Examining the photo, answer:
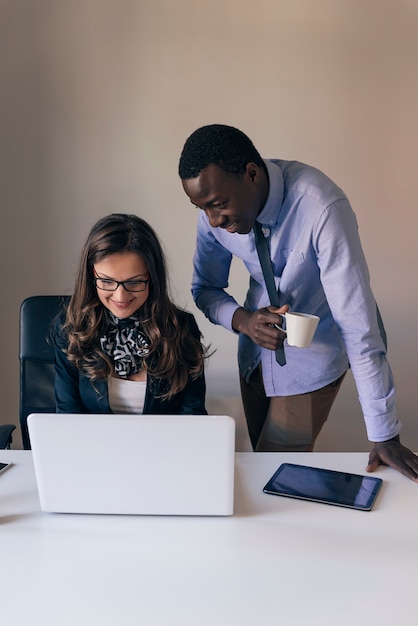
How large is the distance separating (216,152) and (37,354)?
872 mm

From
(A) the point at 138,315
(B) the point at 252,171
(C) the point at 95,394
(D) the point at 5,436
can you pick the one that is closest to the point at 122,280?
(A) the point at 138,315

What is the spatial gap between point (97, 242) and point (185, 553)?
0.77 meters

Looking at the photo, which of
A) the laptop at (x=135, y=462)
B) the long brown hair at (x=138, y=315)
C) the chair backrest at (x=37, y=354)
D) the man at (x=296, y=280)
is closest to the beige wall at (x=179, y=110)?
the chair backrest at (x=37, y=354)

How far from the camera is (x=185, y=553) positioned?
3.01 feet

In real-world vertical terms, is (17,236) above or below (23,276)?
above

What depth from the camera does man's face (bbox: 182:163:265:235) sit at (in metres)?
1.18

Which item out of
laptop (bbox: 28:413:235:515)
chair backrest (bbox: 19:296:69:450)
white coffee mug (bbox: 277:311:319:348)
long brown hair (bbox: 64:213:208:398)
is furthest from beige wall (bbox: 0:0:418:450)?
laptop (bbox: 28:413:235:515)

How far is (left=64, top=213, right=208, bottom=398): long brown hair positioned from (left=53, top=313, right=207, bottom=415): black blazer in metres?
0.02

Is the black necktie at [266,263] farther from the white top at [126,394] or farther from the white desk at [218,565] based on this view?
the white desk at [218,565]

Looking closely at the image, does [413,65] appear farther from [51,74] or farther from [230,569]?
[230,569]

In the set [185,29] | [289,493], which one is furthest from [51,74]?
[289,493]

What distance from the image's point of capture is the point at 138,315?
147 centimetres

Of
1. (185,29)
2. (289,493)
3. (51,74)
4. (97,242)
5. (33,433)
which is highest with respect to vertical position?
(185,29)

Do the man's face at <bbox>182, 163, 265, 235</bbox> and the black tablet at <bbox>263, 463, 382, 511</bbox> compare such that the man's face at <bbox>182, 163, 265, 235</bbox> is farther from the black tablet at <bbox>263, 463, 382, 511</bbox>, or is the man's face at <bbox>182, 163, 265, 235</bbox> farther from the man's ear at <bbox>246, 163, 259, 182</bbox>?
the black tablet at <bbox>263, 463, 382, 511</bbox>
